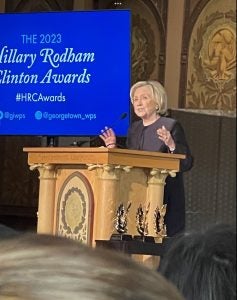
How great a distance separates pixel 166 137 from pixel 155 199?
23 cm

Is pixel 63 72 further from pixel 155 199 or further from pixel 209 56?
pixel 209 56

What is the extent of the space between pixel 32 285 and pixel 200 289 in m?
0.41

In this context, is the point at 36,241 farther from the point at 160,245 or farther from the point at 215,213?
the point at 215,213

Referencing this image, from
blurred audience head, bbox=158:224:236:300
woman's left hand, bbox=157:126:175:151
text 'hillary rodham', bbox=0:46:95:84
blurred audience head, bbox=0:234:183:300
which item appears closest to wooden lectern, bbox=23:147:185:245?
woman's left hand, bbox=157:126:175:151

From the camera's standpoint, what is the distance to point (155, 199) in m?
2.91

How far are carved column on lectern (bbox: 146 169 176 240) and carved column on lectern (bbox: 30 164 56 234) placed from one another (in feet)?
1.08

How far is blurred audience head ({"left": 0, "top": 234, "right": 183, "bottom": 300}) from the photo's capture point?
0.49 m

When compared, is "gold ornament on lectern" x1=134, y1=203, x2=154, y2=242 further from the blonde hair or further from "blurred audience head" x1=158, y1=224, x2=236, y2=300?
"blurred audience head" x1=158, y1=224, x2=236, y2=300

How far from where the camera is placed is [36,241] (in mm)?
534

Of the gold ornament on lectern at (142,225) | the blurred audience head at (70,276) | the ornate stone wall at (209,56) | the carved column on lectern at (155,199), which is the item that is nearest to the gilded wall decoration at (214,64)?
the ornate stone wall at (209,56)

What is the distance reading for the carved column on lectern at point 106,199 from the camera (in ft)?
9.02

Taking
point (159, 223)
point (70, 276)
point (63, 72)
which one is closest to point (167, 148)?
point (159, 223)

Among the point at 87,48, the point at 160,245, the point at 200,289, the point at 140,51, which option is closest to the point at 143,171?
the point at 160,245

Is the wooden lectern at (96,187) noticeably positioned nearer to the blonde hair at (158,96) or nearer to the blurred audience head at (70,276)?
the blonde hair at (158,96)
